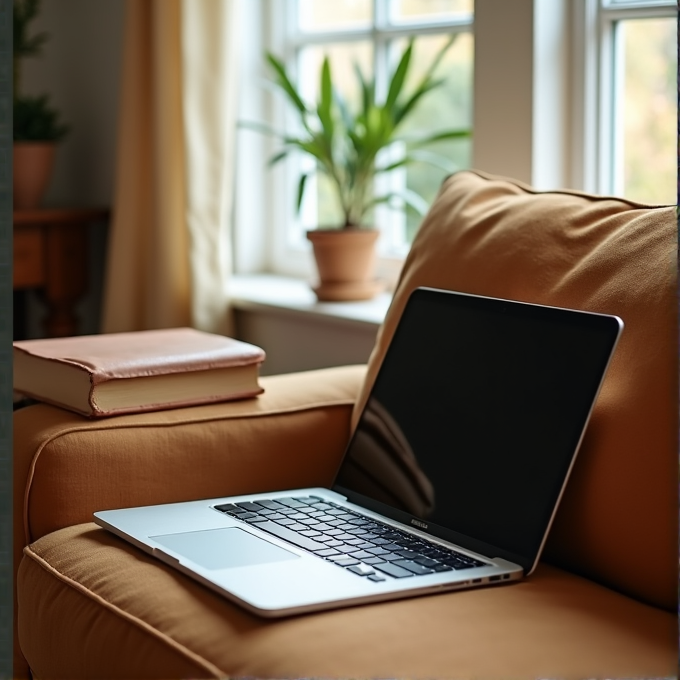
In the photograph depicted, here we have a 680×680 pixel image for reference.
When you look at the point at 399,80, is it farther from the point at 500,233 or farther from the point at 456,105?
the point at 500,233

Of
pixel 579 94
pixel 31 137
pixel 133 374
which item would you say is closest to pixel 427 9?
pixel 579 94

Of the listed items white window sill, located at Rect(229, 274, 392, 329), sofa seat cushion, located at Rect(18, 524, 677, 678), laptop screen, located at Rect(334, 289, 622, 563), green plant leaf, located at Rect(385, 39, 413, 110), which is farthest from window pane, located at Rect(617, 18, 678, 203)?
sofa seat cushion, located at Rect(18, 524, 677, 678)

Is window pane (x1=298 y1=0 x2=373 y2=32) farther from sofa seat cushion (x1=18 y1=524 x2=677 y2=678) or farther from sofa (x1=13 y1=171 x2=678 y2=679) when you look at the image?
sofa seat cushion (x1=18 y1=524 x2=677 y2=678)

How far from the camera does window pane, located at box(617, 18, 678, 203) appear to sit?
6.20 feet

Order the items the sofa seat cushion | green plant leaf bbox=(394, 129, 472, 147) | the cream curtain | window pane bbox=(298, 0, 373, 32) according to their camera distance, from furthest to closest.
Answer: window pane bbox=(298, 0, 373, 32), the cream curtain, green plant leaf bbox=(394, 129, 472, 147), the sofa seat cushion

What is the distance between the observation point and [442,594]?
102cm

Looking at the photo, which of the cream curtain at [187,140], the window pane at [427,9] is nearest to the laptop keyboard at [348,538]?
the cream curtain at [187,140]

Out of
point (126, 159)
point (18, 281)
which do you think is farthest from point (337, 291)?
point (18, 281)

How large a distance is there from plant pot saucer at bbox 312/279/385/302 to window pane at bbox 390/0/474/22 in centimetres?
58

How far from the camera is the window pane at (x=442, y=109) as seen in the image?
2.33 metres

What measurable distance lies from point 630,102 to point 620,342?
37.8 inches

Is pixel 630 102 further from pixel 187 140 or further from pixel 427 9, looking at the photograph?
pixel 187 140

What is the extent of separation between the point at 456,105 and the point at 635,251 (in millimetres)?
1264

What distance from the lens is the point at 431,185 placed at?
8.00ft
